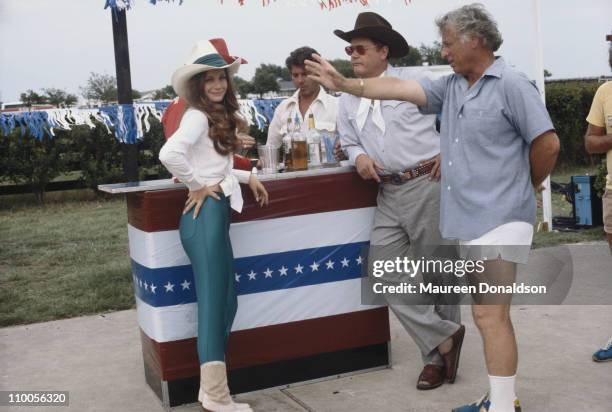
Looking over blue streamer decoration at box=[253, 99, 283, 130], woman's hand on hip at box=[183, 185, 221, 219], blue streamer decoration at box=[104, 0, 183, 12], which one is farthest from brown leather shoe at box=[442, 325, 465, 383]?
blue streamer decoration at box=[253, 99, 283, 130]

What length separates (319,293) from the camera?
14.6 feet

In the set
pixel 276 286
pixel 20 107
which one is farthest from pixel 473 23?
pixel 20 107

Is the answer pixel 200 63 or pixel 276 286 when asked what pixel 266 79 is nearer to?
pixel 276 286

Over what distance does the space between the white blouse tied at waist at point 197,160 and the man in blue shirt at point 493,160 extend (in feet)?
2.05

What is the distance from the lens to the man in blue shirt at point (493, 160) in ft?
11.1

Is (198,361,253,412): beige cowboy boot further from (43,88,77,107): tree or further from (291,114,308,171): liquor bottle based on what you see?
(43,88,77,107): tree

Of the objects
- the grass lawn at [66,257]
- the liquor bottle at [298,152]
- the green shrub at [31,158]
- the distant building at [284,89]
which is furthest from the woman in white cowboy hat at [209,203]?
the green shrub at [31,158]

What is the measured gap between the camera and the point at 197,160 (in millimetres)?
3859

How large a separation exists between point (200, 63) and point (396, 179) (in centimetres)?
123

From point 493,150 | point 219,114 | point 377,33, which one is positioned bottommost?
point 493,150

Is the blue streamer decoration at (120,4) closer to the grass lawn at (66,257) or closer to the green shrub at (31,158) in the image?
the grass lawn at (66,257)

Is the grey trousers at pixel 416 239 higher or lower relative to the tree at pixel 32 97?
lower

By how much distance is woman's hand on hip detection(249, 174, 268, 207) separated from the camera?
4.10 metres

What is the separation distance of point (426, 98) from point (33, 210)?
34.2 feet
